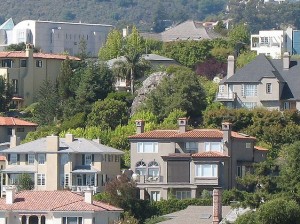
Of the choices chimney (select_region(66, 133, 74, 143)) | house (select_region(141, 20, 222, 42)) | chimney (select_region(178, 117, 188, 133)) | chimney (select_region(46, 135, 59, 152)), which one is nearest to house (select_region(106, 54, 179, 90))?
chimney (select_region(66, 133, 74, 143))

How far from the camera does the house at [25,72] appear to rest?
124m

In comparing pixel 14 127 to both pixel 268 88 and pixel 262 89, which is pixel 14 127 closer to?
pixel 262 89

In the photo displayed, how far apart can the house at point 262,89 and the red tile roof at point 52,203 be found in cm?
2249

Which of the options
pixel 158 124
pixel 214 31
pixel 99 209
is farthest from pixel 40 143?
pixel 214 31

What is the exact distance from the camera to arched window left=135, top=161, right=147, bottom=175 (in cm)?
9981

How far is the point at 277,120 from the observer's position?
103812mm

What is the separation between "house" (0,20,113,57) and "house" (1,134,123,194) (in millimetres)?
67969

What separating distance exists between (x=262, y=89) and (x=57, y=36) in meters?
66.1

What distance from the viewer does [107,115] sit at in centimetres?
11000

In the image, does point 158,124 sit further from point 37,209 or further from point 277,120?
point 37,209

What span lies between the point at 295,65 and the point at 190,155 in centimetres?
1802

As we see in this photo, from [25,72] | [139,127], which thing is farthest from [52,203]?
[25,72]

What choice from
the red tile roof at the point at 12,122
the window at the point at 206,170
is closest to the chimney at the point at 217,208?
the window at the point at 206,170

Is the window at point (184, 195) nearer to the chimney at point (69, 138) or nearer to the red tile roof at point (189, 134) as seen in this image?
the red tile roof at point (189, 134)
